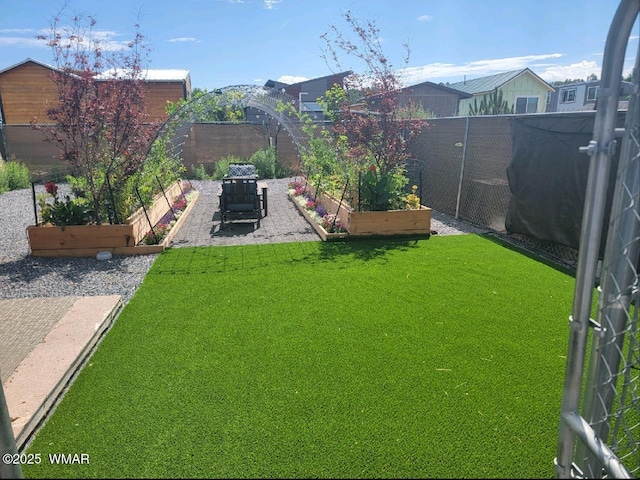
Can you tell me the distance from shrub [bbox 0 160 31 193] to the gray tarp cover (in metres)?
14.1

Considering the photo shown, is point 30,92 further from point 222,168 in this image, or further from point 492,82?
point 492,82

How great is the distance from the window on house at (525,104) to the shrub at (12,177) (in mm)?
27531

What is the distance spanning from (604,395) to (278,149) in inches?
626

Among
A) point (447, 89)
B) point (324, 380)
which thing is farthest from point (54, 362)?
point (447, 89)

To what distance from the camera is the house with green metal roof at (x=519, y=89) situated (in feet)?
89.9

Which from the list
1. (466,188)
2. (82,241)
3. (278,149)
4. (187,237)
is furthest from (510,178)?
(278,149)

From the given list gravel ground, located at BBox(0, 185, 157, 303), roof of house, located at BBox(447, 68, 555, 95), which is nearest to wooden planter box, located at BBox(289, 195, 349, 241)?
gravel ground, located at BBox(0, 185, 157, 303)

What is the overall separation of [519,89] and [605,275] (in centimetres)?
3144

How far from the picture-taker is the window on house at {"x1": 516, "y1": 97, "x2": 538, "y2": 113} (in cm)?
2816

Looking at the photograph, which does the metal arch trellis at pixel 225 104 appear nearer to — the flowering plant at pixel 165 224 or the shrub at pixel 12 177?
the flowering plant at pixel 165 224

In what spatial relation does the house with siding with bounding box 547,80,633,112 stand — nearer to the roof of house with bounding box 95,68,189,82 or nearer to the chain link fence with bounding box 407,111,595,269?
the chain link fence with bounding box 407,111,595,269

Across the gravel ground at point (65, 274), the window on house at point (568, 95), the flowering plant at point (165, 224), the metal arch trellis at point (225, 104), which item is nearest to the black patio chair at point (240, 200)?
the flowering plant at point (165, 224)

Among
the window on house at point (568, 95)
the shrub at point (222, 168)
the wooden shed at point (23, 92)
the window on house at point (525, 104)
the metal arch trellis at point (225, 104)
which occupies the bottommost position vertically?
the shrub at point (222, 168)

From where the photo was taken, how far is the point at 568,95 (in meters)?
32.0
